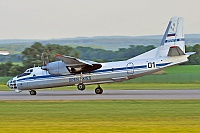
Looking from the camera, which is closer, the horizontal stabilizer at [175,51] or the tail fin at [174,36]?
the horizontal stabilizer at [175,51]

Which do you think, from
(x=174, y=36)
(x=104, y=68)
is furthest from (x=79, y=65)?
(x=174, y=36)

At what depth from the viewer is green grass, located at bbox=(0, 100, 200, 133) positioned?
23.0 m

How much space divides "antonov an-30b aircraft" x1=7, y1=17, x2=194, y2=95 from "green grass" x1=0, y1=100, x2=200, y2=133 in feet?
27.3

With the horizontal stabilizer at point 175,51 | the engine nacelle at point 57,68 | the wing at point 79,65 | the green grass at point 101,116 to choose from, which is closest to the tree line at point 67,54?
the engine nacelle at point 57,68

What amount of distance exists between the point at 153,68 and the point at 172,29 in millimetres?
3784

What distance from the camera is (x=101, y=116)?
27844 mm

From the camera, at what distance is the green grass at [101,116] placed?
23.0 metres

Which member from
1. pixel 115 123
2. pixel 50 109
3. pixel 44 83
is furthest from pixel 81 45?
pixel 115 123

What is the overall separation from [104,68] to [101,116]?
18.5 m

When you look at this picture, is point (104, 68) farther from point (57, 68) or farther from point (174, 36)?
point (174, 36)

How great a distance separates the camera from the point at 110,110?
102 ft

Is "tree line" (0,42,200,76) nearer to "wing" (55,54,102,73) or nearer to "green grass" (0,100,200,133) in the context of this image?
"wing" (55,54,102,73)

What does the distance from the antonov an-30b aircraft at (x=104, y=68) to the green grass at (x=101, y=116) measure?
832cm

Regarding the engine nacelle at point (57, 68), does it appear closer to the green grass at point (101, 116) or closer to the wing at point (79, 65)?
the wing at point (79, 65)
